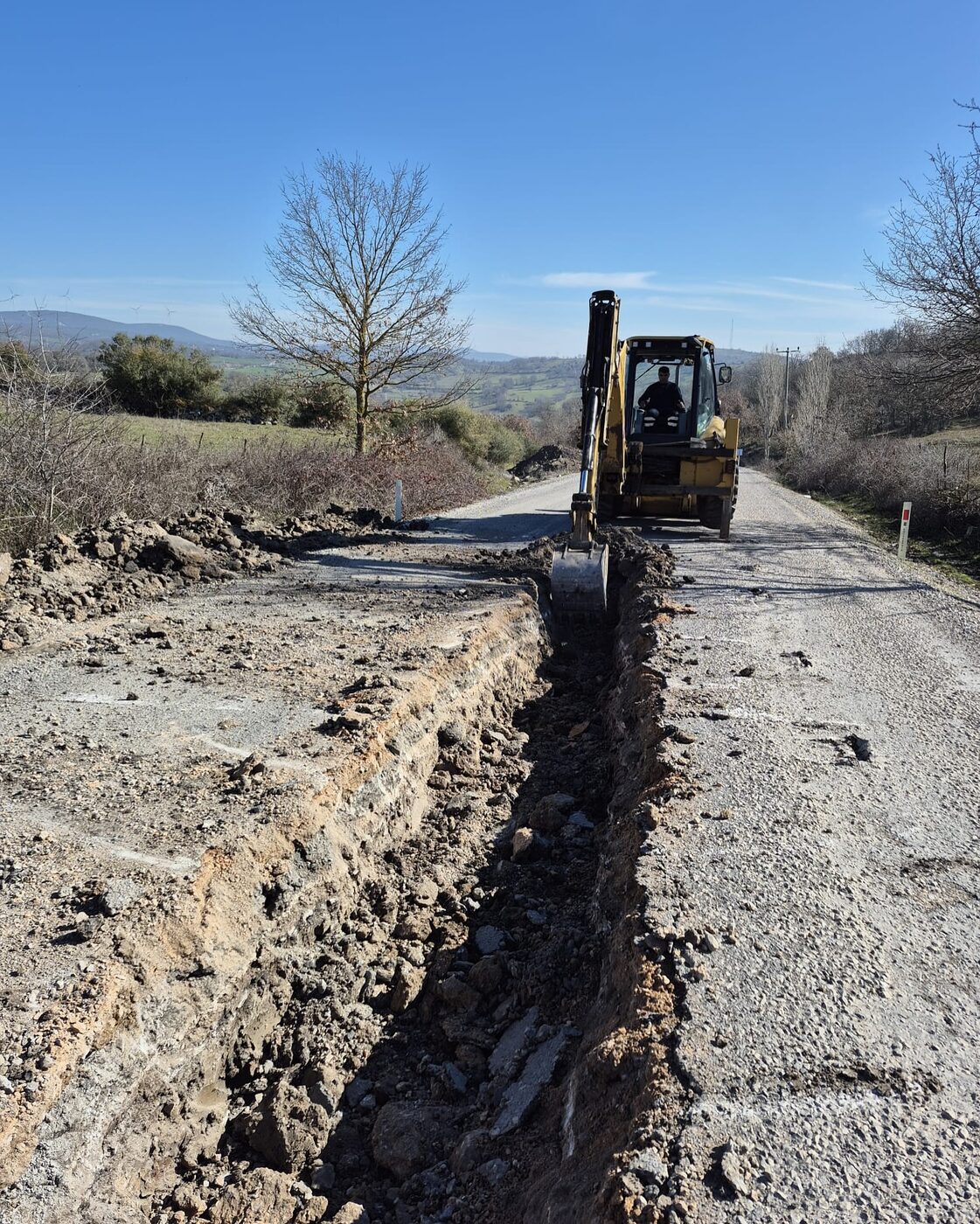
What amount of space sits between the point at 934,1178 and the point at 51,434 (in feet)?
35.9

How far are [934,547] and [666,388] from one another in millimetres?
6226

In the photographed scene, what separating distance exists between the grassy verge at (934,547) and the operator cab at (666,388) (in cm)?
450

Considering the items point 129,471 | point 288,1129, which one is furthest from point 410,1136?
point 129,471

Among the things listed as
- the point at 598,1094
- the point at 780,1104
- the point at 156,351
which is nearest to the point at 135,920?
the point at 598,1094

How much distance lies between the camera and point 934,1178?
249cm

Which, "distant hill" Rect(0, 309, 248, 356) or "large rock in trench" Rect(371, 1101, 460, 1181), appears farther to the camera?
"distant hill" Rect(0, 309, 248, 356)

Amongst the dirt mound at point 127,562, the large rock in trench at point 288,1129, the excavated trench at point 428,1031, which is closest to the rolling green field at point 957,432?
the dirt mound at point 127,562

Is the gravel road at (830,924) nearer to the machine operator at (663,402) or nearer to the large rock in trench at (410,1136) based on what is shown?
the large rock in trench at (410,1136)

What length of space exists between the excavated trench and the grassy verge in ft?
33.2

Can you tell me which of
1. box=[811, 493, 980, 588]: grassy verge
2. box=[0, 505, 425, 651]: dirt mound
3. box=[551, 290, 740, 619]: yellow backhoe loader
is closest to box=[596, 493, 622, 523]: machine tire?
box=[551, 290, 740, 619]: yellow backhoe loader

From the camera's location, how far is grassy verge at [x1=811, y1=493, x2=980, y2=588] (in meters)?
14.2

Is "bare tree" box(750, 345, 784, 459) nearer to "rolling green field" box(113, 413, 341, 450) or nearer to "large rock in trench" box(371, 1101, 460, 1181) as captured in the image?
"rolling green field" box(113, 413, 341, 450)

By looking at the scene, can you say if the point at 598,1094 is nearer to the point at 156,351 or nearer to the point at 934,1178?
the point at 934,1178

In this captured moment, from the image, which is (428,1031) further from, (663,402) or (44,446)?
(663,402)
